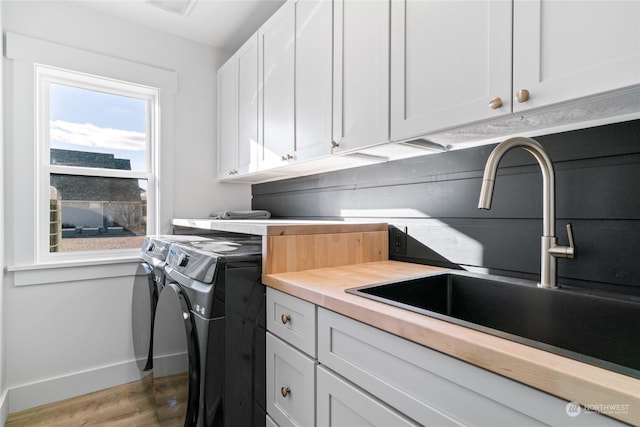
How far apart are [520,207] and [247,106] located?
5.55 feet

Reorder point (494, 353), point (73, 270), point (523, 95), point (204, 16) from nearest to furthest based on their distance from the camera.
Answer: point (494, 353)
point (523, 95)
point (73, 270)
point (204, 16)

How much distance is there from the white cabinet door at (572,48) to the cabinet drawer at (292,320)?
85 centimetres

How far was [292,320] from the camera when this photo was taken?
113cm

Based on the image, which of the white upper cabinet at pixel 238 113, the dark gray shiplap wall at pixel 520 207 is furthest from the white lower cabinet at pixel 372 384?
the white upper cabinet at pixel 238 113

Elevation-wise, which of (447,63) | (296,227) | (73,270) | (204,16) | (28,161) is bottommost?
(73,270)

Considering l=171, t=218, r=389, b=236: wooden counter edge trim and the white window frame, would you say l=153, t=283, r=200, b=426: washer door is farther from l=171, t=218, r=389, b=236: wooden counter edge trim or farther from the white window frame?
the white window frame

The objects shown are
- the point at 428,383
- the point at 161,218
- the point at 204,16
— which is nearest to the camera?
→ the point at 428,383

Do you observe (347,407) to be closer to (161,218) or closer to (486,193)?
(486,193)

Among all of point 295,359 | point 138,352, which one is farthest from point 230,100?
point 295,359

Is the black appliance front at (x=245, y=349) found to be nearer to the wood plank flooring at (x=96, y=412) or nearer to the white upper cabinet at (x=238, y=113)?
the wood plank flooring at (x=96, y=412)

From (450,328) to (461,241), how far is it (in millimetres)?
697

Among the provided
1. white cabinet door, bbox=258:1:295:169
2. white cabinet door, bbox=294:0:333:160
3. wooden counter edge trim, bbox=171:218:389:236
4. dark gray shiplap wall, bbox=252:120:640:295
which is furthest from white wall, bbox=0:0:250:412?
dark gray shiplap wall, bbox=252:120:640:295

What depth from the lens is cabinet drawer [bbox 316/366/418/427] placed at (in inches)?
31.4

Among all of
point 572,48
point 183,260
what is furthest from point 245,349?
point 572,48
